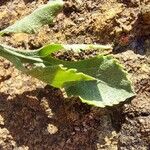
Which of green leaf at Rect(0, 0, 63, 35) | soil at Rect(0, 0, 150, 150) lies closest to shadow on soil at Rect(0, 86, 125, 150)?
soil at Rect(0, 0, 150, 150)

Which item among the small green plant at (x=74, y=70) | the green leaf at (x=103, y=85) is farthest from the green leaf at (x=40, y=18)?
the green leaf at (x=103, y=85)

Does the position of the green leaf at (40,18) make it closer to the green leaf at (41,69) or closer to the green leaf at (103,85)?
the green leaf at (41,69)

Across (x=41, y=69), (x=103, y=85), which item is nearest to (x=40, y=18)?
(x=41, y=69)

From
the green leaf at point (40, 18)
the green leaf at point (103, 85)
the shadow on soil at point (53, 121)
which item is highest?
the green leaf at point (40, 18)

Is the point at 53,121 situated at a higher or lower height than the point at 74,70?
lower

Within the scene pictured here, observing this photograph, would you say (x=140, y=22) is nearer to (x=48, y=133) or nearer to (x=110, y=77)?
(x=110, y=77)

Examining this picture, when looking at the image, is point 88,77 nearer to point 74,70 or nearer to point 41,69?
point 74,70
